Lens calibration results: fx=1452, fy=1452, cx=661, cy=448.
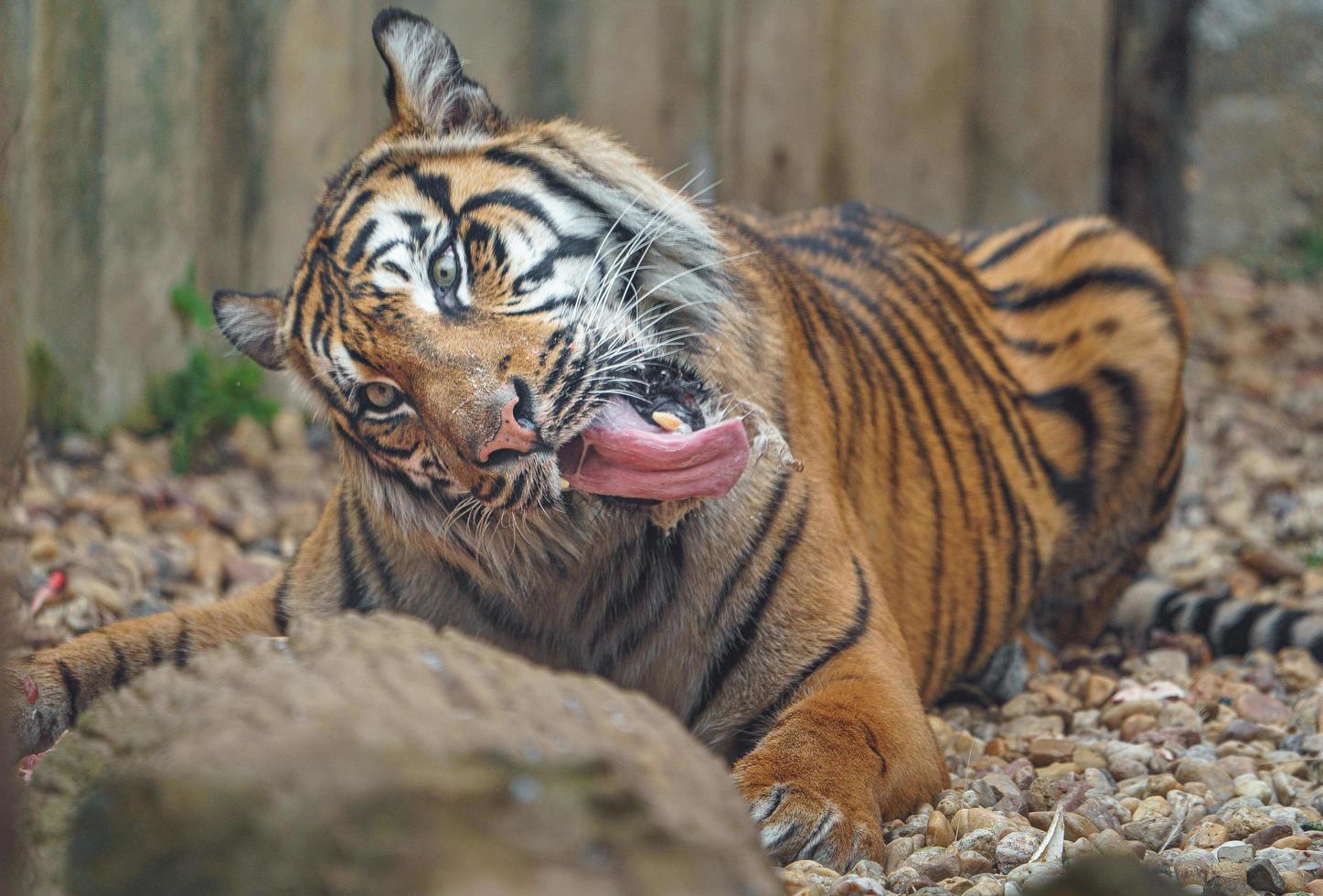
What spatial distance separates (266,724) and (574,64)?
4.35m

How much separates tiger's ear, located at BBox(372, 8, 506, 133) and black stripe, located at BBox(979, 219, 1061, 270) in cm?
205

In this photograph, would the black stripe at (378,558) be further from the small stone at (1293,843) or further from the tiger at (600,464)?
the small stone at (1293,843)

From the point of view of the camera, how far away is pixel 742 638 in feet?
8.25

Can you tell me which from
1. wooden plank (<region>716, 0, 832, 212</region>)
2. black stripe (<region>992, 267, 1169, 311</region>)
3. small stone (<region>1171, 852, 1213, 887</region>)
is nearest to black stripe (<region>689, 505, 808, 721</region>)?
small stone (<region>1171, 852, 1213, 887</region>)

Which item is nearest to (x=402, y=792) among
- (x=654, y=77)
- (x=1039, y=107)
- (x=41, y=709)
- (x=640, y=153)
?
(x=41, y=709)

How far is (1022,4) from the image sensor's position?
5.85m

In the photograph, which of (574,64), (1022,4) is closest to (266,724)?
(574,64)

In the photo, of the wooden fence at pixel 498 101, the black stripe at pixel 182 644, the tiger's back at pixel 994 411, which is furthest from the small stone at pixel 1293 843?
the wooden fence at pixel 498 101

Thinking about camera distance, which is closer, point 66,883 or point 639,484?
point 66,883

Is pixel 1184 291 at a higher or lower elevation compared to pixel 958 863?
higher

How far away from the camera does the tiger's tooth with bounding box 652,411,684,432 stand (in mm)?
2236

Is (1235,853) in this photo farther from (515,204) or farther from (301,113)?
(301,113)

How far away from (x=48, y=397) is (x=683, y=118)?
254 centimetres

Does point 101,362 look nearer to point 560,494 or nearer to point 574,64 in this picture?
point 574,64
